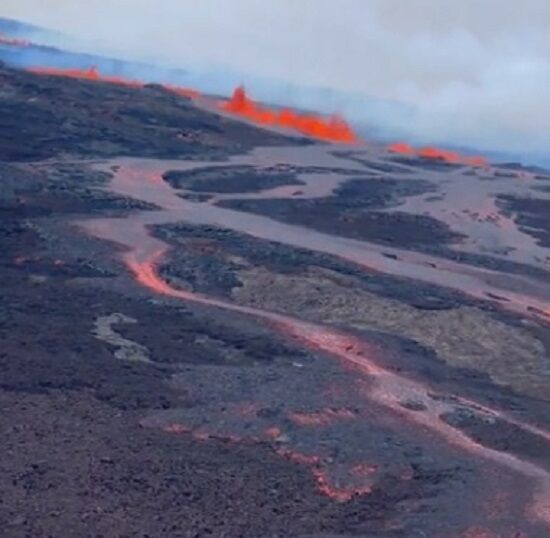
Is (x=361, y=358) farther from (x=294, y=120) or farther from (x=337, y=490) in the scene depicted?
(x=294, y=120)

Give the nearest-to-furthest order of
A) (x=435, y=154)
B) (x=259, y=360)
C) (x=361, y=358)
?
(x=259, y=360) < (x=361, y=358) < (x=435, y=154)

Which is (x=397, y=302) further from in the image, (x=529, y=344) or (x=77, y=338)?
(x=77, y=338)

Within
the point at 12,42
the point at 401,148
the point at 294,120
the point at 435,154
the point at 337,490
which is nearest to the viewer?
the point at 337,490

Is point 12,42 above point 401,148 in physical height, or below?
above

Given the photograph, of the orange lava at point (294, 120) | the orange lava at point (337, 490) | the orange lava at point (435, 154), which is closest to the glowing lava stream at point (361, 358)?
the orange lava at point (337, 490)

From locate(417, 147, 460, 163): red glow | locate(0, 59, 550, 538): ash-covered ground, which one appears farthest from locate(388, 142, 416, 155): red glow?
locate(0, 59, 550, 538): ash-covered ground

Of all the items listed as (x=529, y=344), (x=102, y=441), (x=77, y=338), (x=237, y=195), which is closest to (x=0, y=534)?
(x=102, y=441)

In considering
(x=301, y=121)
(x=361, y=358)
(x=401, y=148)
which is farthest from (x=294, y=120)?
(x=361, y=358)

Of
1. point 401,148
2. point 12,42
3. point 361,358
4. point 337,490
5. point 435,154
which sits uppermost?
point 337,490
